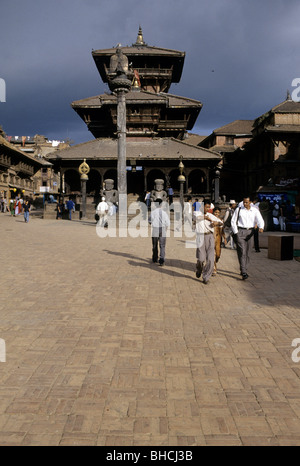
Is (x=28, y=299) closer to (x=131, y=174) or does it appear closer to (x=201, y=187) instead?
(x=131, y=174)

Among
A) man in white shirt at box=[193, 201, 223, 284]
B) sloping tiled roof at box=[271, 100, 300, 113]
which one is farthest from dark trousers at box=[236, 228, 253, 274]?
sloping tiled roof at box=[271, 100, 300, 113]

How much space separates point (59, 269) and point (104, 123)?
30306 mm

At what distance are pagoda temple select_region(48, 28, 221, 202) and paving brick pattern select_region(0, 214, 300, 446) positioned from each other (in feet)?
76.8

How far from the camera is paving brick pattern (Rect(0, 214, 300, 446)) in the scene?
98.0 inches

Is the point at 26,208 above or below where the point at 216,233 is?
above

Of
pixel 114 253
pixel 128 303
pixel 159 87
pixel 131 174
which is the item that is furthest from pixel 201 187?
pixel 128 303

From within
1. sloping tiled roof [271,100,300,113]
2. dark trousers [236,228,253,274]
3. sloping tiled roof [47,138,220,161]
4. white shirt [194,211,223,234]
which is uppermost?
sloping tiled roof [271,100,300,113]

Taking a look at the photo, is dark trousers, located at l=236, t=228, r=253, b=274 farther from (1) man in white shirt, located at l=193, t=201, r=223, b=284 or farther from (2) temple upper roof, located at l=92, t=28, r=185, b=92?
(2) temple upper roof, located at l=92, t=28, r=185, b=92

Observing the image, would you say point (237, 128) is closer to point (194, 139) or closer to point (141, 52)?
point (194, 139)

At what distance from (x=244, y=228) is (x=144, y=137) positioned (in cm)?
2758

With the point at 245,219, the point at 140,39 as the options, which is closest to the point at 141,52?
the point at 140,39

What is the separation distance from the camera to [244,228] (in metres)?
7.52

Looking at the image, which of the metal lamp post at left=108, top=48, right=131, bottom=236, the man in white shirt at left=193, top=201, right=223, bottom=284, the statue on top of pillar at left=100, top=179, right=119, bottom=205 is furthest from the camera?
the statue on top of pillar at left=100, top=179, right=119, bottom=205

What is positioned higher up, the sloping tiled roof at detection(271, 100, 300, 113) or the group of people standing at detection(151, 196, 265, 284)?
the sloping tiled roof at detection(271, 100, 300, 113)
